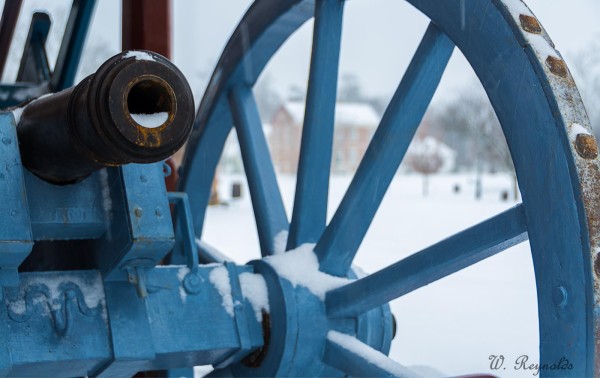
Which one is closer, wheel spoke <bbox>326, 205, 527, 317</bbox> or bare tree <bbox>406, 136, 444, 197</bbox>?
wheel spoke <bbox>326, 205, 527, 317</bbox>

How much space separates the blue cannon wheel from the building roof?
147ft

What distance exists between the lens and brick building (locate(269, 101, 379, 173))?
4806 cm

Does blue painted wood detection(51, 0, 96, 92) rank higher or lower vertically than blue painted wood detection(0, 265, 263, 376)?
higher

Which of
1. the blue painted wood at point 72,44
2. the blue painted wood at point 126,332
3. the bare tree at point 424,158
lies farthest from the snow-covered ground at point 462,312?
the bare tree at point 424,158

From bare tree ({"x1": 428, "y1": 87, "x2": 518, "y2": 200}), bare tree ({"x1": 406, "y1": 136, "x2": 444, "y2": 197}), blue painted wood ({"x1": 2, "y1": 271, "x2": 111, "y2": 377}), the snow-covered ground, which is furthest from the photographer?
bare tree ({"x1": 406, "y1": 136, "x2": 444, "y2": 197})

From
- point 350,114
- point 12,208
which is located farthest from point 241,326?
point 350,114

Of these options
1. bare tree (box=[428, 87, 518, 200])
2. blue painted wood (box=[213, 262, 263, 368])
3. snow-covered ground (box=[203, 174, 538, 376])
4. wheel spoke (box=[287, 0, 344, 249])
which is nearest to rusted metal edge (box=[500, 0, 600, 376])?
wheel spoke (box=[287, 0, 344, 249])

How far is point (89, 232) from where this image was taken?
6.78 ft

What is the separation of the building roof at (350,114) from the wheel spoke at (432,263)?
4555 centimetres

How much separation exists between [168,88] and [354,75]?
45.6 metres

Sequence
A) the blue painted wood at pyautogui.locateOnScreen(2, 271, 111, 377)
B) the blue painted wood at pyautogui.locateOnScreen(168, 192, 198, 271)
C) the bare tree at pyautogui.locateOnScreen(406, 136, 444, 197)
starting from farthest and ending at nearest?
the bare tree at pyautogui.locateOnScreen(406, 136, 444, 197), the blue painted wood at pyautogui.locateOnScreen(168, 192, 198, 271), the blue painted wood at pyautogui.locateOnScreen(2, 271, 111, 377)

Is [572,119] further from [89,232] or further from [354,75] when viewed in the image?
[354,75]

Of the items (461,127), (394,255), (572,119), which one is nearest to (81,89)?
(572,119)

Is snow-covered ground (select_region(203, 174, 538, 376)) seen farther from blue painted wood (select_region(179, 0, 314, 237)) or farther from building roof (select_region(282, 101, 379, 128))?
building roof (select_region(282, 101, 379, 128))
